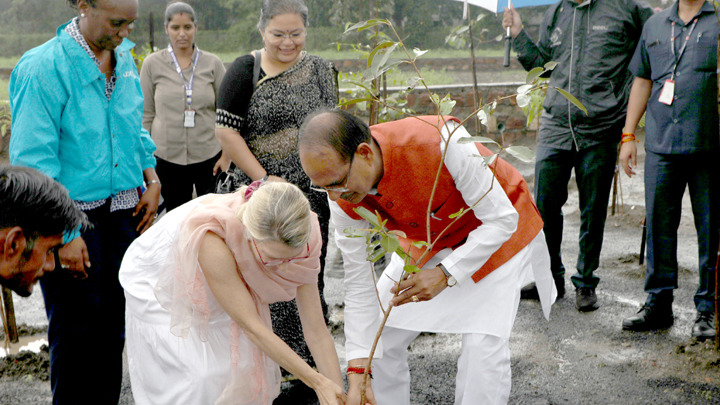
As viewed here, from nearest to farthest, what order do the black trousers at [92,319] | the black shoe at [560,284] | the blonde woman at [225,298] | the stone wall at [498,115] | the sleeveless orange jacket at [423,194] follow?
the blonde woman at [225,298] < the sleeveless orange jacket at [423,194] < the black trousers at [92,319] < the black shoe at [560,284] < the stone wall at [498,115]

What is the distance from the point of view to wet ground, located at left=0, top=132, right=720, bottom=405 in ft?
10.7

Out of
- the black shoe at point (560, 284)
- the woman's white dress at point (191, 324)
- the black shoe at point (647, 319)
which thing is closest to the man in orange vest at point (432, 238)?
the woman's white dress at point (191, 324)

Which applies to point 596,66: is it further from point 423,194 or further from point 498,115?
point 498,115

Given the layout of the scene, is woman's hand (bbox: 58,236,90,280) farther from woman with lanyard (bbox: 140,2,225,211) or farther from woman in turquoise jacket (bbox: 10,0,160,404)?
woman with lanyard (bbox: 140,2,225,211)

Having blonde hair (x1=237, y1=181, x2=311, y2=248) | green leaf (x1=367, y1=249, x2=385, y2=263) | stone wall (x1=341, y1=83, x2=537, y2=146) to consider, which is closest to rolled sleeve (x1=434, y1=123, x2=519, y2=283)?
green leaf (x1=367, y1=249, x2=385, y2=263)

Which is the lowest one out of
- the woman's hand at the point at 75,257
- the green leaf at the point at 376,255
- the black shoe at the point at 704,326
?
the black shoe at the point at 704,326

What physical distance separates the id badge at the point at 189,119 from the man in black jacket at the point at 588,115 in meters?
2.34

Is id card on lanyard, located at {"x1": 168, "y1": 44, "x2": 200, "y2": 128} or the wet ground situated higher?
id card on lanyard, located at {"x1": 168, "y1": 44, "x2": 200, "y2": 128}

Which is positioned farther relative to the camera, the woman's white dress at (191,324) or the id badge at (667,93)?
the id badge at (667,93)

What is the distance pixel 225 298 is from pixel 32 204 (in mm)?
695

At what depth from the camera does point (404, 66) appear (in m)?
11.8

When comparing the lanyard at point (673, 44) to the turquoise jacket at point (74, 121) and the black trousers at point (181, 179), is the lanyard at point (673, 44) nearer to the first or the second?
the turquoise jacket at point (74, 121)

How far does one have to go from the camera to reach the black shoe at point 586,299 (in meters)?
4.26

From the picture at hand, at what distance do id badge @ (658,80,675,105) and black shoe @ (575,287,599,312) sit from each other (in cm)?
125
